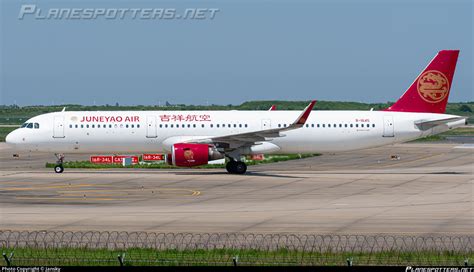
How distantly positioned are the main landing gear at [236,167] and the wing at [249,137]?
995 millimetres

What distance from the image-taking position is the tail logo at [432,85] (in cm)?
5572

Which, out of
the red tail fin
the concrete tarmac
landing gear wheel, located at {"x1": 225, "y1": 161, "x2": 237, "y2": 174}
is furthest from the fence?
the red tail fin

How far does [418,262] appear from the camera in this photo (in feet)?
71.2

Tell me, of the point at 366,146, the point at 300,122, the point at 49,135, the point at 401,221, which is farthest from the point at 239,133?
the point at 401,221

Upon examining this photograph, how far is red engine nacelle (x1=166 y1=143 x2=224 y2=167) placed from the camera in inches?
2018

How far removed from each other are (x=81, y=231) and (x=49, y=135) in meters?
27.2

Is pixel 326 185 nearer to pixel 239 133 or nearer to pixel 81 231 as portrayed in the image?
pixel 239 133

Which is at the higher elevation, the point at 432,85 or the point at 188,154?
the point at 432,85

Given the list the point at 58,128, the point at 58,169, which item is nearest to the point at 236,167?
the point at 58,169

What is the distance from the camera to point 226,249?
78.8 feet

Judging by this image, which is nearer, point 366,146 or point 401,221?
point 401,221

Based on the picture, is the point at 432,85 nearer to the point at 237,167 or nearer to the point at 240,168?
the point at 240,168

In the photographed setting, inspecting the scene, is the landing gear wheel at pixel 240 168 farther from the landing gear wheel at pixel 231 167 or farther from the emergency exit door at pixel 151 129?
the emergency exit door at pixel 151 129

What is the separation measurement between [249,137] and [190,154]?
3.92 metres
